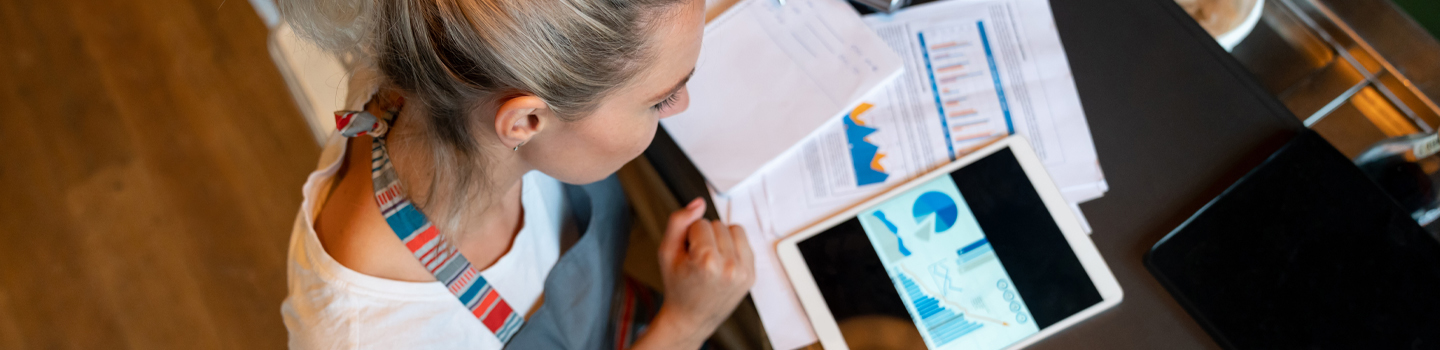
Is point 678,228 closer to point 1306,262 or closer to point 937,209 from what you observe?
point 937,209

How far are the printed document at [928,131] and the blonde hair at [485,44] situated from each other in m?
0.23

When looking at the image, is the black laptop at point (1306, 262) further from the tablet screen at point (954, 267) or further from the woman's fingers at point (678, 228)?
the woman's fingers at point (678, 228)

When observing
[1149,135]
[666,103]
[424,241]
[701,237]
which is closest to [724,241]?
[701,237]

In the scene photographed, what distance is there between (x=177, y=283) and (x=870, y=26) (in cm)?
141

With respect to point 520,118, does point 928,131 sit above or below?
below

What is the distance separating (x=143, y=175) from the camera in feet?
4.80

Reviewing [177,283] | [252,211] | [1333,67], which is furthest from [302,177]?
[1333,67]

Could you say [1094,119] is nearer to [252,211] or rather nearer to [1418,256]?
[1418,256]

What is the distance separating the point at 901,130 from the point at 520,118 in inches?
14.3

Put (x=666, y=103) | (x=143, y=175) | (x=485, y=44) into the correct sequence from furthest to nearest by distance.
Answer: (x=143, y=175) → (x=666, y=103) → (x=485, y=44)

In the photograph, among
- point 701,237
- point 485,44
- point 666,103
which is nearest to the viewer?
point 485,44

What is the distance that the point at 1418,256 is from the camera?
580mm

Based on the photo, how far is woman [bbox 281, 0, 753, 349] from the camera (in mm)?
446

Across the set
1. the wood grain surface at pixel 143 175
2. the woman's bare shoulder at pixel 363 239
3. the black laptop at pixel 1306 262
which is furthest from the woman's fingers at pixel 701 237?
the wood grain surface at pixel 143 175
